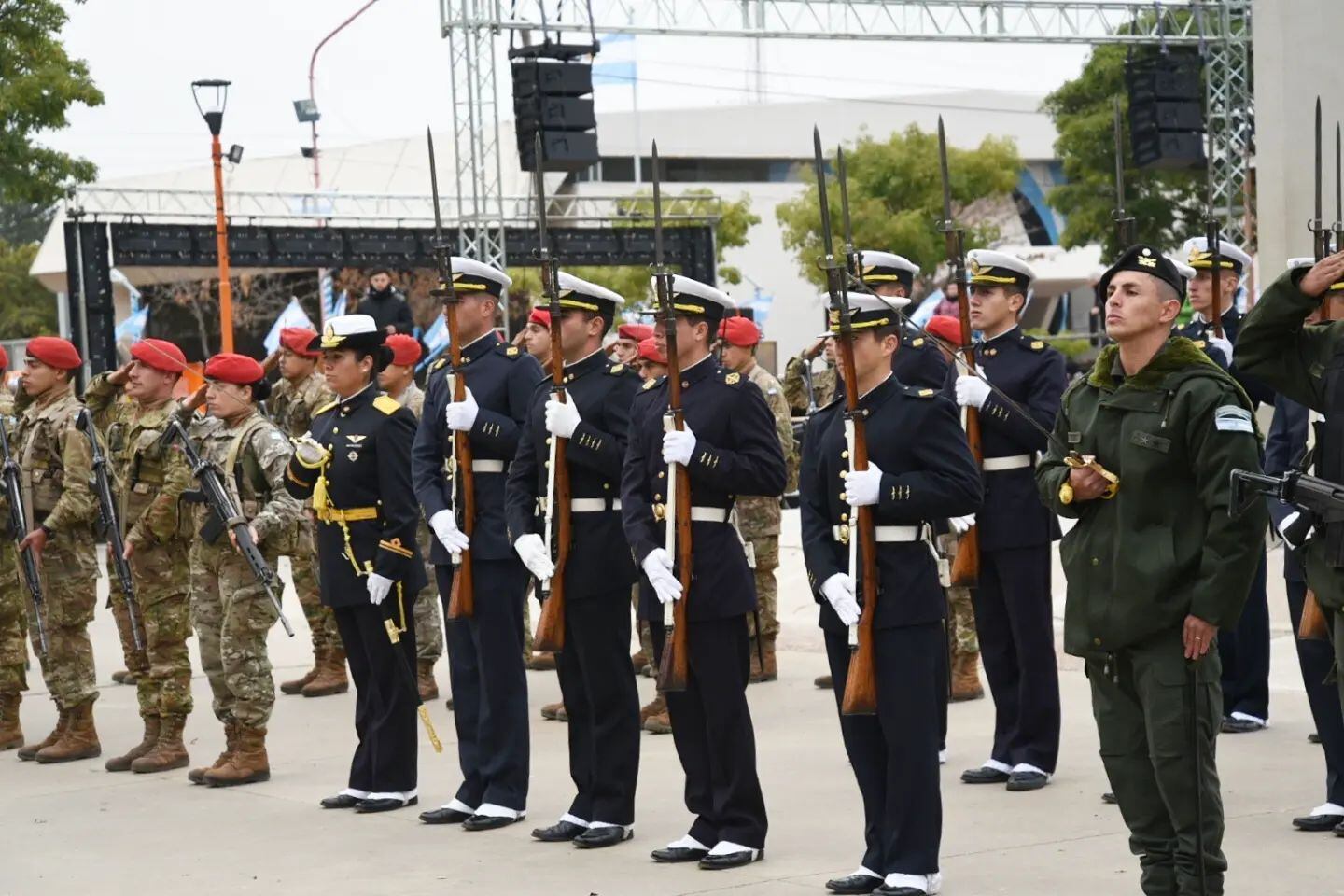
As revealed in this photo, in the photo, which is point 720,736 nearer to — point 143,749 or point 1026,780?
point 1026,780

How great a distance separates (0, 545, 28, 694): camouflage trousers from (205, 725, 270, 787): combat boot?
2.03 metres

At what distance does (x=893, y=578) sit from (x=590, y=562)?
4.75 feet

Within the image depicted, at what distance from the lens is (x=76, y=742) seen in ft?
33.4

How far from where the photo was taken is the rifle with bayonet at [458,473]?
791 cm

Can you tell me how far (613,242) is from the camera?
32.7 meters

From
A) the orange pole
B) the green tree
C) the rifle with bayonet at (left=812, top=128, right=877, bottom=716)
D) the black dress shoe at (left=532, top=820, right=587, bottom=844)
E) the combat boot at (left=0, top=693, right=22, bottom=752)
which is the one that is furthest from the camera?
the green tree

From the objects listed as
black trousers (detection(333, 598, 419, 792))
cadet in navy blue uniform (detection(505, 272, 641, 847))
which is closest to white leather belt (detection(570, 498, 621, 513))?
cadet in navy blue uniform (detection(505, 272, 641, 847))

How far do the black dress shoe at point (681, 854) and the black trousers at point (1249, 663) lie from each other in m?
3.20

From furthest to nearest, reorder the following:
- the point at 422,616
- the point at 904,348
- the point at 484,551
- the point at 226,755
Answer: the point at 422,616, the point at 226,755, the point at 904,348, the point at 484,551

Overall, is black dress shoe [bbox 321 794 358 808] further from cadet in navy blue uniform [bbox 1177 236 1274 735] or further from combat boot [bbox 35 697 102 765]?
cadet in navy blue uniform [bbox 1177 236 1274 735]

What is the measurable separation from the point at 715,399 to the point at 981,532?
5.81ft

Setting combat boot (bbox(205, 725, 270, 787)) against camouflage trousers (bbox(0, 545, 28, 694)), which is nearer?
combat boot (bbox(205, 725, 270, 787))

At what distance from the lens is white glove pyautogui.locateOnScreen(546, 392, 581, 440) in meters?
7.30

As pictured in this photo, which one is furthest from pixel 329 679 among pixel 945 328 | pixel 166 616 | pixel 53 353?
pixel 945 328
